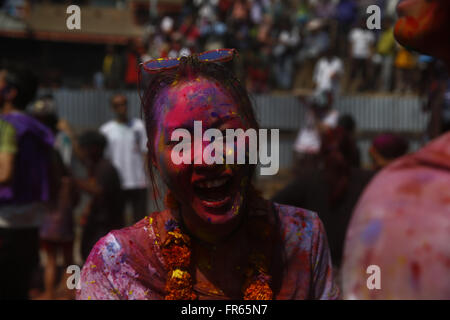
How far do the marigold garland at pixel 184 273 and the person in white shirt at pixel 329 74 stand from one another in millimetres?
12655

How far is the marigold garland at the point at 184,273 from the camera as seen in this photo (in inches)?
81.8

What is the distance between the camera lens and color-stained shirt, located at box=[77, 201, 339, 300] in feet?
6.86

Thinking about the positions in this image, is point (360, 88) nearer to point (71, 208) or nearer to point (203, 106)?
point (71, 208)

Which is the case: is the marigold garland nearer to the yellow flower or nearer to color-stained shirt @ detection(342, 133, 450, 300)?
the yellow flower

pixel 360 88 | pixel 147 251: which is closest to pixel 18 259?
pixel 147 251

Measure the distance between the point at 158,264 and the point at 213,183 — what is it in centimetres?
30

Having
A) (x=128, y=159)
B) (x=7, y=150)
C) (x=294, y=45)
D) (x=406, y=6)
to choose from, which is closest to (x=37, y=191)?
(x=7, y=150)

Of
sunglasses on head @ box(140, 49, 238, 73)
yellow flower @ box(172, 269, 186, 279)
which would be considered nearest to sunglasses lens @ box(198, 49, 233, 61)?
sunglasses on head @ box(140, 49, 238, 73)

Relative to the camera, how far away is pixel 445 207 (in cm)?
103

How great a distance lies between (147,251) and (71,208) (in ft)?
13.1

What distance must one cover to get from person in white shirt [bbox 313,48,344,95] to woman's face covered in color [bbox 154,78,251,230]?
41.3ft

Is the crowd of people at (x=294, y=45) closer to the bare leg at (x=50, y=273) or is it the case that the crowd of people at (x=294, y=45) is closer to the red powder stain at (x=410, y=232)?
the bare leg at (x=50, y=273)

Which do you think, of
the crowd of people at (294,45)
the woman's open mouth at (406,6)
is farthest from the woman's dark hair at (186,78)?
the crowd of people at (294,45)
